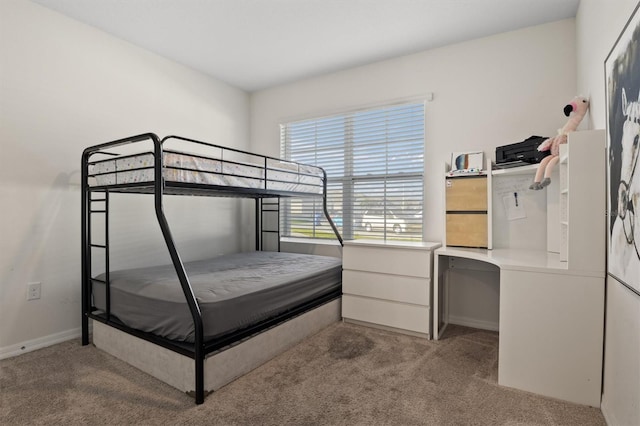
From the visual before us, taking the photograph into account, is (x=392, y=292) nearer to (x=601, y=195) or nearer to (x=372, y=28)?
(x=601, y=195)

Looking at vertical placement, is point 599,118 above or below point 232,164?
above

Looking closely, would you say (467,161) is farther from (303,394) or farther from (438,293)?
(303,394)

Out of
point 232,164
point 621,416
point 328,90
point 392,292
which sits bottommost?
point 621,416

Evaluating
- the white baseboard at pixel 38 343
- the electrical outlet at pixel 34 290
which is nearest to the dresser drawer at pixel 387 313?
the white baseboard at pixel 38 343

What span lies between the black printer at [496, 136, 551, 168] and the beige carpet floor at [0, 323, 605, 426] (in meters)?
1.36

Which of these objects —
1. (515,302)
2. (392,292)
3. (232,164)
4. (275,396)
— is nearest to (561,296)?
(515,302)

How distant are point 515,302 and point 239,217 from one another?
3.00 meters

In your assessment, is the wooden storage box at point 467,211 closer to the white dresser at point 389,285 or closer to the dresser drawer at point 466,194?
the dresser drawer at point 466,194

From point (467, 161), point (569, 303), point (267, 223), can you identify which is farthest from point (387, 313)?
point (267, 223)

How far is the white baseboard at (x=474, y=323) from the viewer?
276 cm

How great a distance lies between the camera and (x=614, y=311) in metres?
1.50

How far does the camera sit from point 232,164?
2.29 meters

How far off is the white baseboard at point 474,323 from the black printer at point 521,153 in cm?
131

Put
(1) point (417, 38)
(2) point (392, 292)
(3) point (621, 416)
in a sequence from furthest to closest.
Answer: (1) point (417, 38) < (2) point (392, 292) < (3) point (621, 416)
